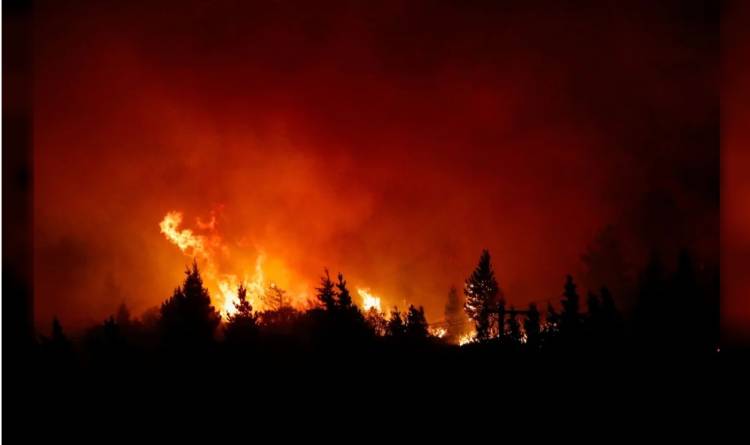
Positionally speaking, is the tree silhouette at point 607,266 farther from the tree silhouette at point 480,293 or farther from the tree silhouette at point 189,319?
the tree silhouette at point 189,319

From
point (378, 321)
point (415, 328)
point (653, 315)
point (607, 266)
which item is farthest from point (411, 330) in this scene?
point (607, 266)

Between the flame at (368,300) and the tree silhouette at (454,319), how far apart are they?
1004cm

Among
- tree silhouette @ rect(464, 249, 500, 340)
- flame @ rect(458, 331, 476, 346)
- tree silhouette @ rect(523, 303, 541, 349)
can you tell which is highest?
tree silhouette @ rect(464, 249, 500, 340)

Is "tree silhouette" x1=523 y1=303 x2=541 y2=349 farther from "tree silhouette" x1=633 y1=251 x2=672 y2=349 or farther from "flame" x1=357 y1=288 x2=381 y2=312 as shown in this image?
"flame" x1=357 y1=288 x2=381 y2=312

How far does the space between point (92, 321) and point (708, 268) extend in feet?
239

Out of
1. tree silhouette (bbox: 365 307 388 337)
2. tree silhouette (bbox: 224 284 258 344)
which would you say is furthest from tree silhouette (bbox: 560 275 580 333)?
tree silhouette (bbox: 224 284 258 344)

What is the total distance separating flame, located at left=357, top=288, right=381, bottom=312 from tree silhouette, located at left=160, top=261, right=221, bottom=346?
28.8 m

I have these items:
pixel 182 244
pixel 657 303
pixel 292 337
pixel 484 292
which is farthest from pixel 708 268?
pixel 182 244

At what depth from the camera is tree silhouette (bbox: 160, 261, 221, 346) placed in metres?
30.2

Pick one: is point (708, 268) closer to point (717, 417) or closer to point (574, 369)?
point (574, 369)

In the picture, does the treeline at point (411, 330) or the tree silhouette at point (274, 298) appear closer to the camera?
A: the treeline at point (411, 330)

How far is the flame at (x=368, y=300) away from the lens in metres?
61.7

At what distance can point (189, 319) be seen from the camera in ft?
103

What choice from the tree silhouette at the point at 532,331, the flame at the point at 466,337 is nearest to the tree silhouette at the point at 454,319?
the flame at the point at 466,337
